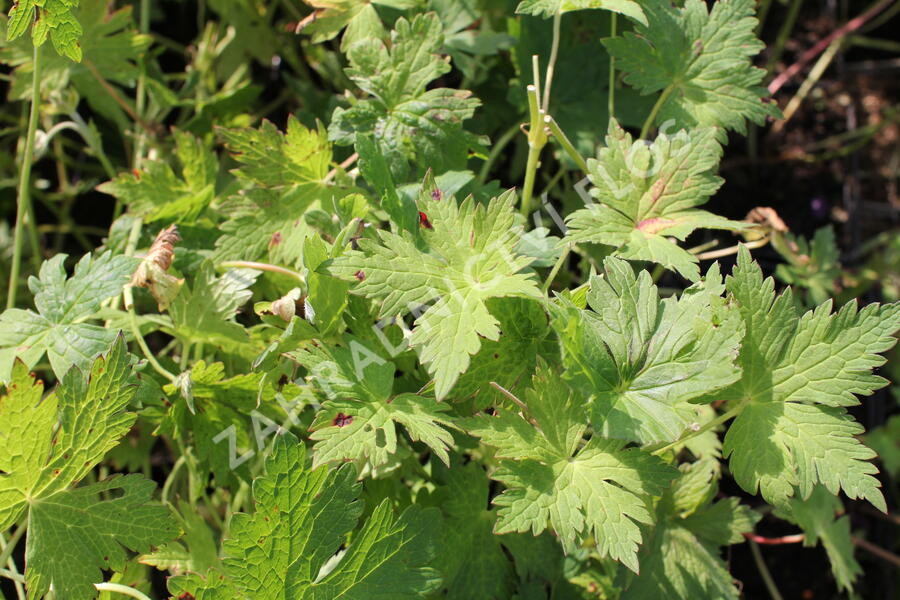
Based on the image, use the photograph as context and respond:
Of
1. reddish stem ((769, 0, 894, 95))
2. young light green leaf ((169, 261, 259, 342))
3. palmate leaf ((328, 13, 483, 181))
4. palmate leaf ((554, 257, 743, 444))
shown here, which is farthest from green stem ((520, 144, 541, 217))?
reddish stem ((769, 0, 894, 95))

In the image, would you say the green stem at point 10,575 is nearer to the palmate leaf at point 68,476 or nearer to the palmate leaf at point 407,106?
the palmate leaf at point 68,476

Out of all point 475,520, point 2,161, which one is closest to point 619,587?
point 475,520

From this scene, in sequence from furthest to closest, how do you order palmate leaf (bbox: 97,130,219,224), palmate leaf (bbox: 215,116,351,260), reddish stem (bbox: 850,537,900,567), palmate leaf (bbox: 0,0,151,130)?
reddish stem (bbox: 850,537,900,567)
palmate leaf (bbox: 0,0,151,130)
palmate leaf (bbox: 97,130,219,224)
palmate leaf (bbox: 215,116,351,260)

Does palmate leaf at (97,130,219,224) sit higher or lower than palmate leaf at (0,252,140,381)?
higher

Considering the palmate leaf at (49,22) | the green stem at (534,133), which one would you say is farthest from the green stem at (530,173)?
the palmate leaf at (49,22)

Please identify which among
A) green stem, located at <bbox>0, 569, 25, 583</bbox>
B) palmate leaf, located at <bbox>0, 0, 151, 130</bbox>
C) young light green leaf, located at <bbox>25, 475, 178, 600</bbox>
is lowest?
green stem, located at <bbox>0, 569, 25, 583</bbox>

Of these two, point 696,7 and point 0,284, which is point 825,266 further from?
point 0,284

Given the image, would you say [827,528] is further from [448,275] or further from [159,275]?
[159,275]

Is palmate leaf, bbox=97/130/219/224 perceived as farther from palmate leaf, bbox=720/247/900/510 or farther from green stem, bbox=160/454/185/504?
palmate leaf, bbox=720/247/900/510
